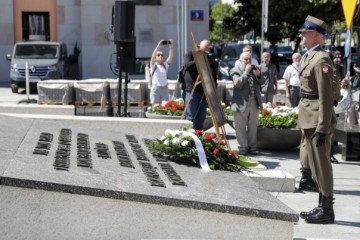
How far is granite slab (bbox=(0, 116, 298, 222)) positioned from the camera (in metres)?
4.93

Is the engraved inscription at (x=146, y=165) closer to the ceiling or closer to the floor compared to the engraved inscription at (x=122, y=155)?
closer to the floor

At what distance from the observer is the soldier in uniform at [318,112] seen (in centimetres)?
638

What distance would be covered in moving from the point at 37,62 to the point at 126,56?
41.2 feet

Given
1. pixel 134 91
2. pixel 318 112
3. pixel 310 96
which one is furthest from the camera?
pixel 134 91

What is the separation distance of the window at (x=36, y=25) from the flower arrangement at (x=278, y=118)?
72.7ft

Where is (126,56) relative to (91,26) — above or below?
below

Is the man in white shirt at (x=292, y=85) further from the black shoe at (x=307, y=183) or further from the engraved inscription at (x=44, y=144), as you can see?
the engraved inscription at (x=44, y=144)

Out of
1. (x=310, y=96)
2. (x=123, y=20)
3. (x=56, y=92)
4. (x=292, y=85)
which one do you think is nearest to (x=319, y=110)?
(x=310, y=96)

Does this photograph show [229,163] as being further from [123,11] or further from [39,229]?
[123,11]

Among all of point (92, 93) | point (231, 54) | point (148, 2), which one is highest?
point (148, 2)

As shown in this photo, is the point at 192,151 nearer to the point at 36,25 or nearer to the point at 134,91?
the point at 134,91

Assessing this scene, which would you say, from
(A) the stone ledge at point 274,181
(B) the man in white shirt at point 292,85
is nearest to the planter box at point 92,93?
(B) the man in white shirt at point 292,85

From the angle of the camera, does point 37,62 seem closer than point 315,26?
No

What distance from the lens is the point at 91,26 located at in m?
30.5
